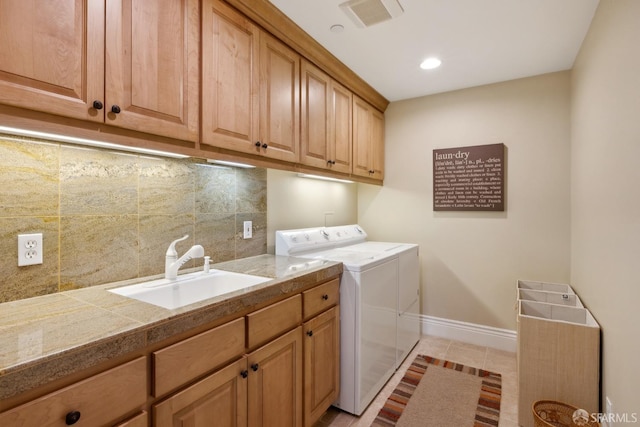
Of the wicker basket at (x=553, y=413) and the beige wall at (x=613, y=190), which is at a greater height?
the beige wall at (x=613, y=190)

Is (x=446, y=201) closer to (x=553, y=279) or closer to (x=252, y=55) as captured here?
(x=553, y=279)

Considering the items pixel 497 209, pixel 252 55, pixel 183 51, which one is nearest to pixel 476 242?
pixel 497 209

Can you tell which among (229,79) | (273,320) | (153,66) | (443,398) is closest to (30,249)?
(153,66)

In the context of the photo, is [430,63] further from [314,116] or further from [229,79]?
[229,79]

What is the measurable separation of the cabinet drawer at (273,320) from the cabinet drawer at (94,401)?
0.44 meters

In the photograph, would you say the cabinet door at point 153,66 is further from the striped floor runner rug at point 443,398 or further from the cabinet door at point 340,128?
the striped floor runner rug at point 443,398

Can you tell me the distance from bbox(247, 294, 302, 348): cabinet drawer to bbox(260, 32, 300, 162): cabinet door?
0.83 meters

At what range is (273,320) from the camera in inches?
54.7

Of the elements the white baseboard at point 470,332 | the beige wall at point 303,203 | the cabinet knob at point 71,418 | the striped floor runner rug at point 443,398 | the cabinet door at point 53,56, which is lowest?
the striped floor runner rug at point 443,398

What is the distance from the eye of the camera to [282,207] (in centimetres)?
244

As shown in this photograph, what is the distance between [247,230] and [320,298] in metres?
0.73

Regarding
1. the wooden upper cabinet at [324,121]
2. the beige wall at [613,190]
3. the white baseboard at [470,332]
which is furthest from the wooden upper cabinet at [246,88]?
the white baseboard at [470,332]

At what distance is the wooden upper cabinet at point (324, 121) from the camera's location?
2.08 m

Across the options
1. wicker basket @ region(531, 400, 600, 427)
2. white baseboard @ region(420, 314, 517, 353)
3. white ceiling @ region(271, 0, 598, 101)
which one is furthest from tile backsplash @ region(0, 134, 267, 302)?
white baseboard @ region(420, 314, 517, 353)
